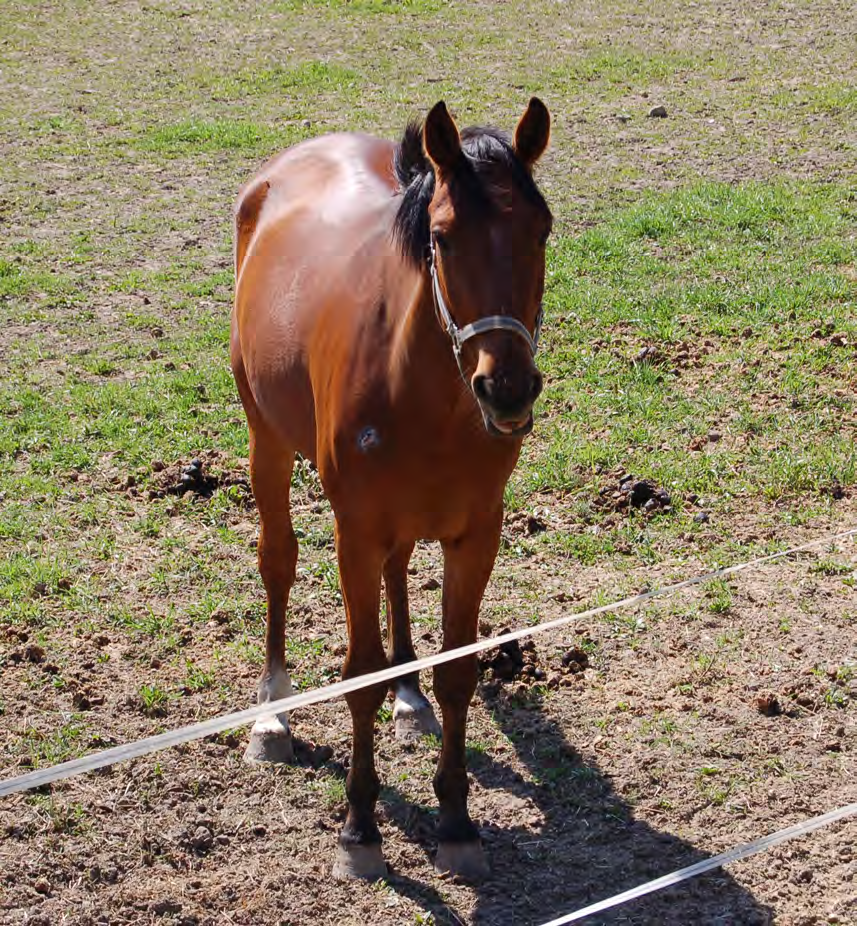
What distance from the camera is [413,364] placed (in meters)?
3.70

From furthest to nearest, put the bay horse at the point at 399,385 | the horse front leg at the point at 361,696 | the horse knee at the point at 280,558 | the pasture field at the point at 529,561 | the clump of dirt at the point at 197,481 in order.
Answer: the clump of dirt at the point at 197,481 → the horse knee at the point at 280,558 → the pasture field at the point at 529,561 → the horse front leg at the point at 361,696 → the bay horse at the point at 399,385

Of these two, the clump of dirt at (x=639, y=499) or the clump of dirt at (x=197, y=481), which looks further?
the clump of dirt at (x=197, y=481)

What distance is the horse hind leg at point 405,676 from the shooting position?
478cm

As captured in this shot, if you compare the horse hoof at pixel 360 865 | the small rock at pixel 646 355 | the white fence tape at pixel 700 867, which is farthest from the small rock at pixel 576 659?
the small rock at pixel 646 355

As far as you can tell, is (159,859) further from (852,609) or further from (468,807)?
(852,609)

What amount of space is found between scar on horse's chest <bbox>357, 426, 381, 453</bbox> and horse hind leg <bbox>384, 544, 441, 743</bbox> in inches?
37.3

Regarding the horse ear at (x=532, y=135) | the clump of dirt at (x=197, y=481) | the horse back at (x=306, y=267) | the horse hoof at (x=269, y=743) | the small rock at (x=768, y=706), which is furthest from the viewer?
the clump of dirt at (x=197, y=481)

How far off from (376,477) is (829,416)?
13.0ft

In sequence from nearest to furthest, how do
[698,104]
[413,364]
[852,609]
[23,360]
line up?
[413,364] → [852,609] → [23,360] → [698,104]

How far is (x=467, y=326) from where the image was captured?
335 centimetres

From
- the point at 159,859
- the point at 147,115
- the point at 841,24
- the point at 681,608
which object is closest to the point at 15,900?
the point at 159,859

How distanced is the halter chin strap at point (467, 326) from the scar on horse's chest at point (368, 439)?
0.39 metres

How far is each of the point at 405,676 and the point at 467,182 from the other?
2.15 metres

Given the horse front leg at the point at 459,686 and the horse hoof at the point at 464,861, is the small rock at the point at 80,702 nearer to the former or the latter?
the horse front leg at the point at 459,686
